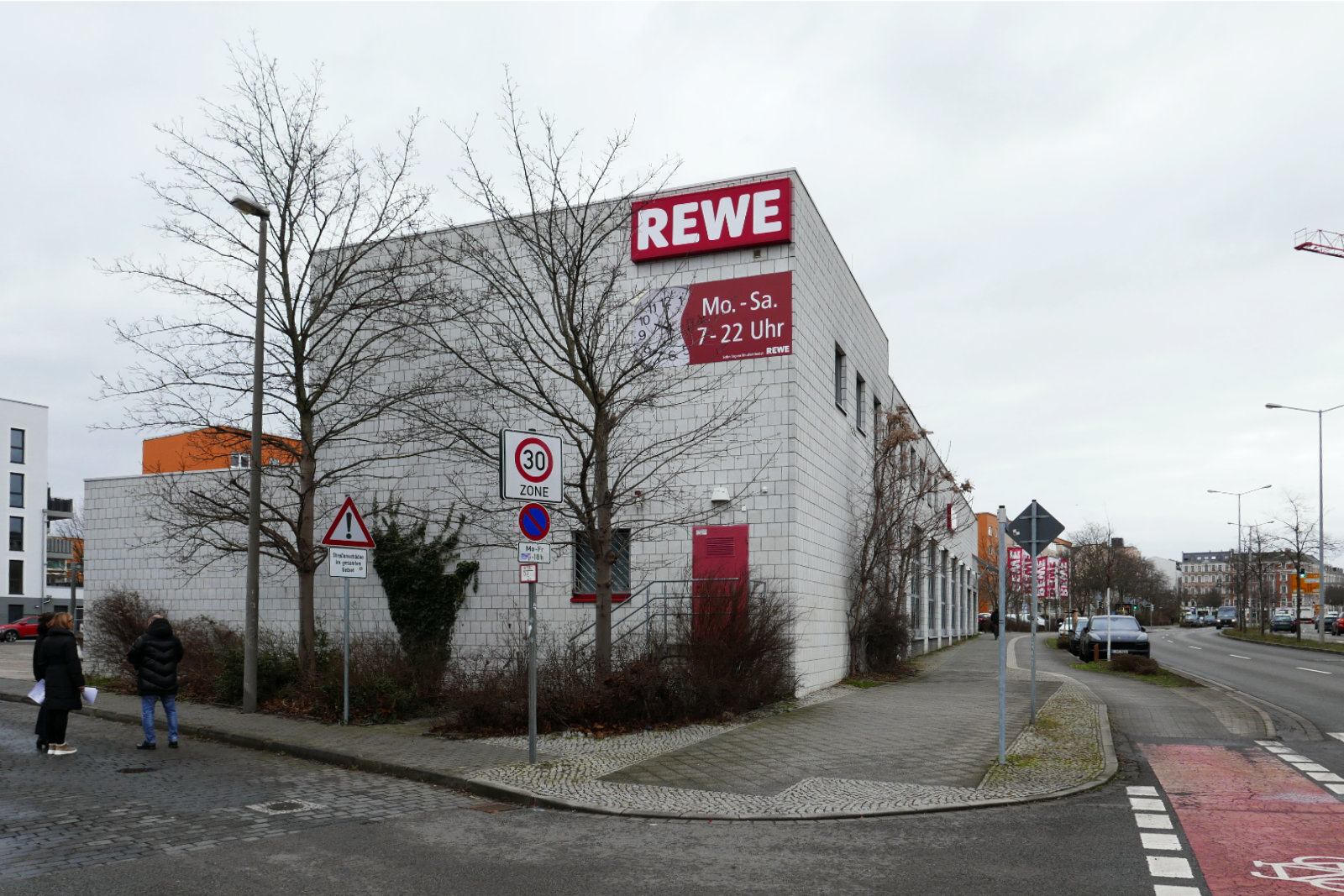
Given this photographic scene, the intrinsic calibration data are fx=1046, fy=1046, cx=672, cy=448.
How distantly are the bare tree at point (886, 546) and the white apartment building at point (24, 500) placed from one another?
212 ft

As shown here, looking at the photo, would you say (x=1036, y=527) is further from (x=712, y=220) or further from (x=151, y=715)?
(x=151, y=715)

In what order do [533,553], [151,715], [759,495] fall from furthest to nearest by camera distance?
[759,495] → [151,715] → [533,553]

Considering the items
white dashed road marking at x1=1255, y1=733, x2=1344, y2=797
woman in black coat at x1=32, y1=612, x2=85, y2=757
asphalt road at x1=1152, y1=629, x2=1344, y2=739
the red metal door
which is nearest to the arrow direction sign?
white dashed road marking at x1=1255, y1=733, x2=1344, y2=797

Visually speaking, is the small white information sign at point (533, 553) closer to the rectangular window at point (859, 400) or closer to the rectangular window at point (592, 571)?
the rectangular window at point (592, 571)

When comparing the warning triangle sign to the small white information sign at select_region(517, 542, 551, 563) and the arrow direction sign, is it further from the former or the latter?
the arrow direction sign

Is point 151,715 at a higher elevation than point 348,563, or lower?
lower

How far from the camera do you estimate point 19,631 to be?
52844 mm

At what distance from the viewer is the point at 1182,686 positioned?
21.8 m

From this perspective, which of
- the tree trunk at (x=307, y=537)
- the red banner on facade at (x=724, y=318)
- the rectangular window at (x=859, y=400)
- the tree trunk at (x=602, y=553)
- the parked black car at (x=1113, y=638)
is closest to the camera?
the tree trunk at (x=602, y=553)

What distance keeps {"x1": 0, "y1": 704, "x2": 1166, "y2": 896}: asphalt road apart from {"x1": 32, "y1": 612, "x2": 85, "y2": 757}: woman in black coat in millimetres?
1543

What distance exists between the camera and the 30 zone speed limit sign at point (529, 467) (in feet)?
33.4

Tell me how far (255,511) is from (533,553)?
675 cm

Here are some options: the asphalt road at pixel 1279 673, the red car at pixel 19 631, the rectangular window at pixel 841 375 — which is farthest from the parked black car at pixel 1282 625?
the red car at pixel 19 631

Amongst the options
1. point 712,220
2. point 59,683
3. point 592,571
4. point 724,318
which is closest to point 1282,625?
point 724,318
